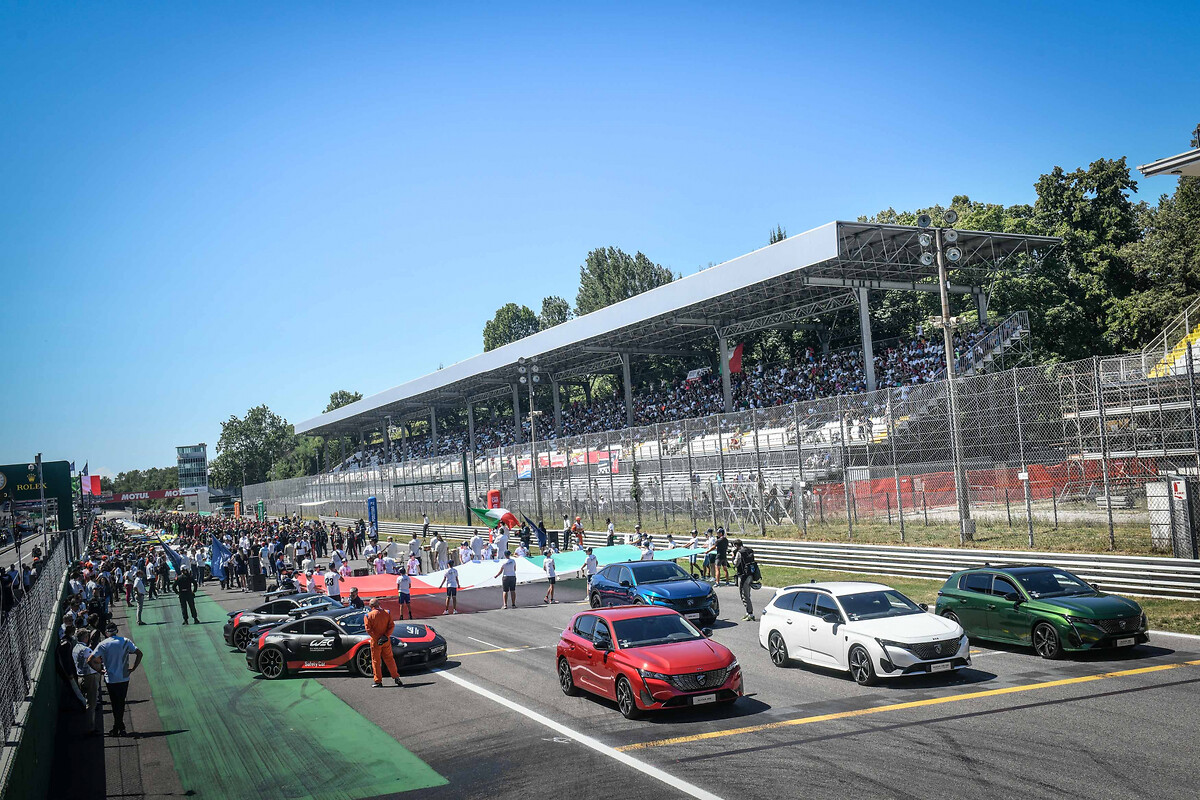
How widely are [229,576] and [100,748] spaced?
2571cm

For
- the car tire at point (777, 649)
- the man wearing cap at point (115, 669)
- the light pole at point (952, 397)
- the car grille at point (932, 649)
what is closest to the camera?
the car grille at point (932, 649)

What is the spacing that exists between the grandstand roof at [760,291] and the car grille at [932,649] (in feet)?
81.5

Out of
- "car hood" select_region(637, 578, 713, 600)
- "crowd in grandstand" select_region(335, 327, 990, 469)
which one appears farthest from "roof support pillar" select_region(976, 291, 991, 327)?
"car hood" select_region(637, 578, 713, 600)

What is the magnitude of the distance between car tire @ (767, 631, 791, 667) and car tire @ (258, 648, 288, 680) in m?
8.89

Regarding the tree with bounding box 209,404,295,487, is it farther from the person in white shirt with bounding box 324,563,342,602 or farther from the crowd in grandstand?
the person in white shirt with bounding box 324,563,342,602

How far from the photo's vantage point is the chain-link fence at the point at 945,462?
23016mm

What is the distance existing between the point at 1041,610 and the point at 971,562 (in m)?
8.53

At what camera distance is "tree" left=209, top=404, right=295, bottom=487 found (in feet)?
568

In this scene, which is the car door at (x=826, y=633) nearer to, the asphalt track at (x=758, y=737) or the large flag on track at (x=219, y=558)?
the asphalt track at (x=758, y=737)

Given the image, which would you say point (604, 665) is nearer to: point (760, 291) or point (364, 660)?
point (364, 660)

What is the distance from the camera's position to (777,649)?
14.6 m

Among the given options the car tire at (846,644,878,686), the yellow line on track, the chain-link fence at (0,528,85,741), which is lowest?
the yellow line on track

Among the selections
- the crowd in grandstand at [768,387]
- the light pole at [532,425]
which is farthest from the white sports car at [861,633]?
the light pole at [532,425]

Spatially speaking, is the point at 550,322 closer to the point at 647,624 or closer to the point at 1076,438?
the point at 1076,438
